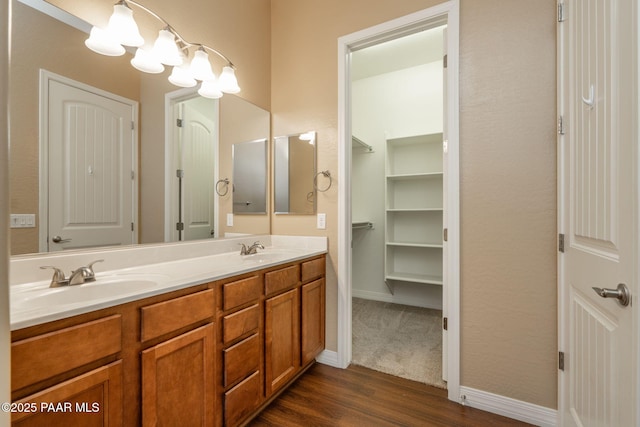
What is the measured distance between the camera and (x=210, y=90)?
1937 millimetres

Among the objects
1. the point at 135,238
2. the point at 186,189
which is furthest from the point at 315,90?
Answer: the point at 135,238

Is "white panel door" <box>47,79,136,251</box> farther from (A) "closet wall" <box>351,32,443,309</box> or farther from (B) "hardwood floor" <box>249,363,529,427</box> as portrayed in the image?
(A) "closet wall" <box>351,32,443,309</box>

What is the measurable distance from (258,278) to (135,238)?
72 cm

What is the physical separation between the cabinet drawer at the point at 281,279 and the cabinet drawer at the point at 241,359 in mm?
274

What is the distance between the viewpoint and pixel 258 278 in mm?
1565

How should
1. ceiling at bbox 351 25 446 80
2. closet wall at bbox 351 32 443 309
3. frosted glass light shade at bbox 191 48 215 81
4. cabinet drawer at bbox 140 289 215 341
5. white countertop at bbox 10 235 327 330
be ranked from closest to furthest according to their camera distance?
white countertop at bbox 10 235 327 330 < cabinet drawer at bbox 140 289 215 341 < frosted glass light shade at bbox 191 48 215 81 < ceiling at bbox 351 25 446 80 < closet wall at bbox 351 32 443 309

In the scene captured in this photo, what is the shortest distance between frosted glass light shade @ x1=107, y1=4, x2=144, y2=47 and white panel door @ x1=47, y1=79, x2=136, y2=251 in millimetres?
309

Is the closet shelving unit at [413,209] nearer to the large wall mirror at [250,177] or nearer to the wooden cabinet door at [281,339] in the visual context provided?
the large wall mirror at [250,177]

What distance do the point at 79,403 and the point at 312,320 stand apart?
55.0 inches

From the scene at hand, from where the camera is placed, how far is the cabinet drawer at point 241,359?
1.34m

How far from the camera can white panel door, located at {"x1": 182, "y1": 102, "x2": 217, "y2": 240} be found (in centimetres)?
186

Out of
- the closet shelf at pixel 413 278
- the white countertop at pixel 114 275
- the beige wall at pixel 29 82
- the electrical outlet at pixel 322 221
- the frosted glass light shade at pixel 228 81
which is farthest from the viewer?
the closet shelf at pixel 413 278

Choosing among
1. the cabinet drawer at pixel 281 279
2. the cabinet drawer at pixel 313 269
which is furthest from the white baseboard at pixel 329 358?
the cabinet drawer at pixel 281 279

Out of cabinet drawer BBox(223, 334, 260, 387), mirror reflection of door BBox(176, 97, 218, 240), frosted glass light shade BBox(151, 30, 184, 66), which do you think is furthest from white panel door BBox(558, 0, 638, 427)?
mirror reflection of door BBox(176, 97, 218, 240)
